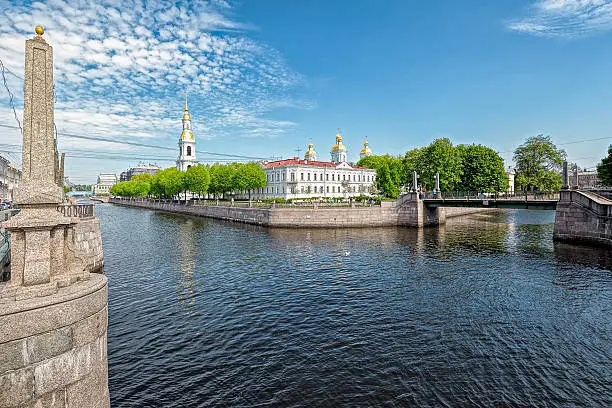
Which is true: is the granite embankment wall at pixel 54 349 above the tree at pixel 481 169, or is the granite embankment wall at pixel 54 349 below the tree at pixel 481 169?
below

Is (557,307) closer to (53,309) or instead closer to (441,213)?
(53,309)

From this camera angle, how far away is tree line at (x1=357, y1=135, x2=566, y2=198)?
69500 mm

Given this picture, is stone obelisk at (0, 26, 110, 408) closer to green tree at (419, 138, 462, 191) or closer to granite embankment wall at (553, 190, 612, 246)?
granite embankment wall at (553, 190, 612, 246)

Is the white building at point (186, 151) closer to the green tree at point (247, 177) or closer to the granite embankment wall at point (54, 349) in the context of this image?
the green tree at point (247, 177)

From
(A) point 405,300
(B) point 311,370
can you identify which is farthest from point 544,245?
(B) point 311,370

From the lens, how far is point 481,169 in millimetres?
71188

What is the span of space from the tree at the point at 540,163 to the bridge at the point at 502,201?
3405 cm

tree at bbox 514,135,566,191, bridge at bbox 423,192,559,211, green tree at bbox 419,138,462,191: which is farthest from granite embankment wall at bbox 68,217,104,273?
tree at bbox 514,135,566,191

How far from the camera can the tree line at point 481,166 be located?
2736 inches

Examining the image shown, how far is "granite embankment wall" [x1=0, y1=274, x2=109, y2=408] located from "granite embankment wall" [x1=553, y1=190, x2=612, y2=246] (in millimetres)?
38953

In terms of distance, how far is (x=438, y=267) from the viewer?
2461 cm

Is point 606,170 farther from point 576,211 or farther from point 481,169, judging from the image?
point 576,211

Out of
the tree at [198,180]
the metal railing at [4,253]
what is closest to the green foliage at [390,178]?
the tree at [198,180]

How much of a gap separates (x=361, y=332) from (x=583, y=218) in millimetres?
31826
